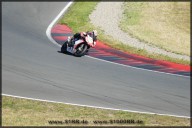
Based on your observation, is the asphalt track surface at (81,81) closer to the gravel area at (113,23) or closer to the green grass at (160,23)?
the gravel area at (113,23)

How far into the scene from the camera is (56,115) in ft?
40.0

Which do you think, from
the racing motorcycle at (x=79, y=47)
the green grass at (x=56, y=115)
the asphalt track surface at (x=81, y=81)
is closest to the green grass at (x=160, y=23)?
the racing motorcycle at (x=79, y=47)

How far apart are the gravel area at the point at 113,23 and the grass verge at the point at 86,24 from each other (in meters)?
0.45

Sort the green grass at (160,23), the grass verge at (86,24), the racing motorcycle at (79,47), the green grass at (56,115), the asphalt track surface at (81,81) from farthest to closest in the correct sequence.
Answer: the green grass at (160,23) → the grass verge at (86,24) → the racing motorcycle at (79,47) → the asphalt track surface at (81,81) → the green grass at (56,115)

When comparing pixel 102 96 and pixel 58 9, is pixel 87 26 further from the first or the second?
pixel 102 96

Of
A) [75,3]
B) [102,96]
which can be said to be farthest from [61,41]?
[75,3]

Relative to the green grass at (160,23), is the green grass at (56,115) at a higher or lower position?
lower

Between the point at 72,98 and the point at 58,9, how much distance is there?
1700cm

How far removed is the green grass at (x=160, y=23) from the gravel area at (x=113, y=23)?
51 centimetres

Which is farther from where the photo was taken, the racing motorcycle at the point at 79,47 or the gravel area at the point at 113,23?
the gravel area at the point at 113,23

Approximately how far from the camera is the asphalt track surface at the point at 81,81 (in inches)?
560

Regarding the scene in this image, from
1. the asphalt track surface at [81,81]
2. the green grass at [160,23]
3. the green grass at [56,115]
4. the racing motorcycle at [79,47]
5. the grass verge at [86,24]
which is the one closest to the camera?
the green grass at [56,115]

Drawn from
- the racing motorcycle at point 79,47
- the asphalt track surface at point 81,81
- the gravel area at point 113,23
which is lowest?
the asphalt track surface at point 81,81

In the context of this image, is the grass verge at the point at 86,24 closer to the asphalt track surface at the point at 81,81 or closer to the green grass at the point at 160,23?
the green grass at the point at 160,23
